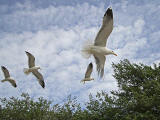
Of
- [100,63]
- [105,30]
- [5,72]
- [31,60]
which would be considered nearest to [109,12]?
[105,30]

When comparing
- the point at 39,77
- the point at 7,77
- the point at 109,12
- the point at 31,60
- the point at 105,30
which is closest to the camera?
the point at 109,12

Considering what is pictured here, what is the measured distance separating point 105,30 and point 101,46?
0.89 m

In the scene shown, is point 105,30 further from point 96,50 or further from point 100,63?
point 100,63

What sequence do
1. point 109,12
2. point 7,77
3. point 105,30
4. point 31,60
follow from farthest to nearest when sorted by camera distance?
point 7,77
point 31,60
point 105,30
point 109,12

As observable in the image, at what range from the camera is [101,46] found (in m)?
9.36

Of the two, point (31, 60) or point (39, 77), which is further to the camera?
point (39, 77)

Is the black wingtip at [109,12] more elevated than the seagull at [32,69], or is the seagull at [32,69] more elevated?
the black wingtip at [109,12]

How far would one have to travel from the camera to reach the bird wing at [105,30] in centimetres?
828

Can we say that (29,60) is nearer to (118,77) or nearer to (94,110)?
(94,110)

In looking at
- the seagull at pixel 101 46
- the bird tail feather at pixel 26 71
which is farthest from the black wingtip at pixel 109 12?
the bird tail feather at pixel 26 71

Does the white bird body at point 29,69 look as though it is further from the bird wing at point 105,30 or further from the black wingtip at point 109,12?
the black wingtip at point 109,12

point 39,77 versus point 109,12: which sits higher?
point 109,12

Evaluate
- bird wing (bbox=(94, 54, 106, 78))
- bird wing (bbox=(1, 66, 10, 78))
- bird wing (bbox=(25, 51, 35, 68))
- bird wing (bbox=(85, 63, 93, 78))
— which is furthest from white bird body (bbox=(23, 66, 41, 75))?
bird wing (bbox=(94, 54, 106, 78))

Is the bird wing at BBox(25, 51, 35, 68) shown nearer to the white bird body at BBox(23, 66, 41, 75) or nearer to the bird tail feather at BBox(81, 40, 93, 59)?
the white bird body at BBox(23, 66, 41, 75)
